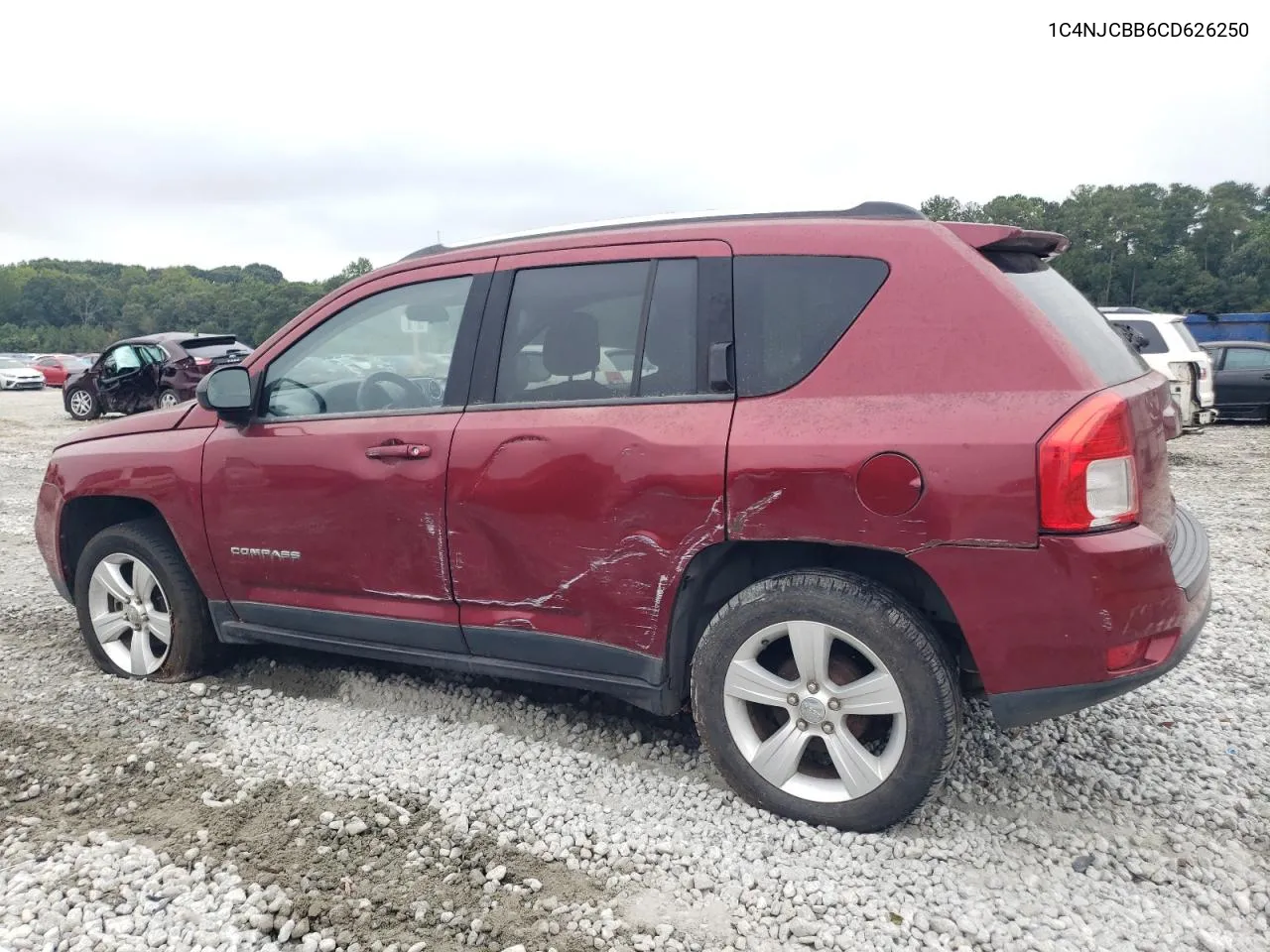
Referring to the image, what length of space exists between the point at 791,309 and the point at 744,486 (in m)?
0.57

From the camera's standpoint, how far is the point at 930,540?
2.60 metres

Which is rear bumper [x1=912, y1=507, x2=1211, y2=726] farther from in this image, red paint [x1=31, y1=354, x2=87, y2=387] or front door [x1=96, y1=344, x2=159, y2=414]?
red paint [x1=31, y1=354, x2=87, y2=387]

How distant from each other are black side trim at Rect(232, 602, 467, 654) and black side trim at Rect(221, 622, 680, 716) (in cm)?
2

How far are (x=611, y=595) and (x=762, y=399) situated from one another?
79 cm

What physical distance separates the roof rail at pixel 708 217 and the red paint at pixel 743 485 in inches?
2.5

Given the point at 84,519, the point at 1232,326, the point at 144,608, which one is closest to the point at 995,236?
the point at 144,608

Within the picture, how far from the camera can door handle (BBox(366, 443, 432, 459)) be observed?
3340mm

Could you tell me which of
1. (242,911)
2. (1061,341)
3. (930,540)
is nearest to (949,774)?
(930,540)

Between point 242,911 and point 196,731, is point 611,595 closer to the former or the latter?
point 242,911

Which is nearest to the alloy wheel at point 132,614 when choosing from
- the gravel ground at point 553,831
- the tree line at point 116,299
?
the gravel ground at point 553,831

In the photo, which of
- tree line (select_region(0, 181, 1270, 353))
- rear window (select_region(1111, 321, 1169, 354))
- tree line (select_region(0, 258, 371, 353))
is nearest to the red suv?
rear window (select_region(1111, 321, 1169, 354))

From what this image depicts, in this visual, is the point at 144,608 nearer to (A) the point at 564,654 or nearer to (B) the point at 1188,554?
(A) the point at 564,654

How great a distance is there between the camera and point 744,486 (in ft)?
9.21

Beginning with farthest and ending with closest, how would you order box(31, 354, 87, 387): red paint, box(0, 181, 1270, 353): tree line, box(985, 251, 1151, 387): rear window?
box(0, 181, 1270, 353): tree line < box(31, 354, 87, 387): red paint < box(985, 251, 1151, 387): rear window
